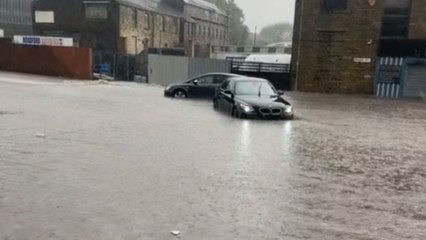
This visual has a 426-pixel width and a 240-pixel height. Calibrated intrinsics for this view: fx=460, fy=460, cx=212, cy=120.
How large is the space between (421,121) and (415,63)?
12988 mm

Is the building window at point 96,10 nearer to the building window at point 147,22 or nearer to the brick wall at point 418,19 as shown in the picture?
the building window at point 147,22

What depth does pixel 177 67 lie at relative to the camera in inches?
1336

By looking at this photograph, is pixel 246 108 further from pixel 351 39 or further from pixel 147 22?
pixel 147 22

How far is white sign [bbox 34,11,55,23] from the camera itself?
170 feet

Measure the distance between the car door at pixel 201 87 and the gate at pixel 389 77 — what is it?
12887 millimetres

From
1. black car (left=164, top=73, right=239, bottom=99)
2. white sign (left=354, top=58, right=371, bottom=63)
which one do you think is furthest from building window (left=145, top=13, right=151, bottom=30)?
black car (left=164, top=73, right=239, bottom=99)

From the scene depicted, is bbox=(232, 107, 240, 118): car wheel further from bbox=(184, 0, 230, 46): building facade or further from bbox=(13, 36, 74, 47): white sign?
bbox=(184, 0, 230, 46): building facade

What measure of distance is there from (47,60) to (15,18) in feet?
111

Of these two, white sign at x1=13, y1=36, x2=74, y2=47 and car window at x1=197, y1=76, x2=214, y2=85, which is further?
white sign at x1=13, y1=36, x2=74, y2=47

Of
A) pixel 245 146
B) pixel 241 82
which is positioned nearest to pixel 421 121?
pixel 241 82

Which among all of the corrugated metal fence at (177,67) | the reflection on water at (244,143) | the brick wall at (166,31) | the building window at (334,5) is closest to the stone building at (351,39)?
the building window at (334,5)

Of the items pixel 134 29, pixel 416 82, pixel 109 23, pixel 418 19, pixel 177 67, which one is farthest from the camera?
pixel 134 29

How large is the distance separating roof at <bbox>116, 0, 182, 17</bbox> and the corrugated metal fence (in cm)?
1689

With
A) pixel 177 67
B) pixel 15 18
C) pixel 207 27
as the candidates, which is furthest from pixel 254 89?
pixel 207 27
